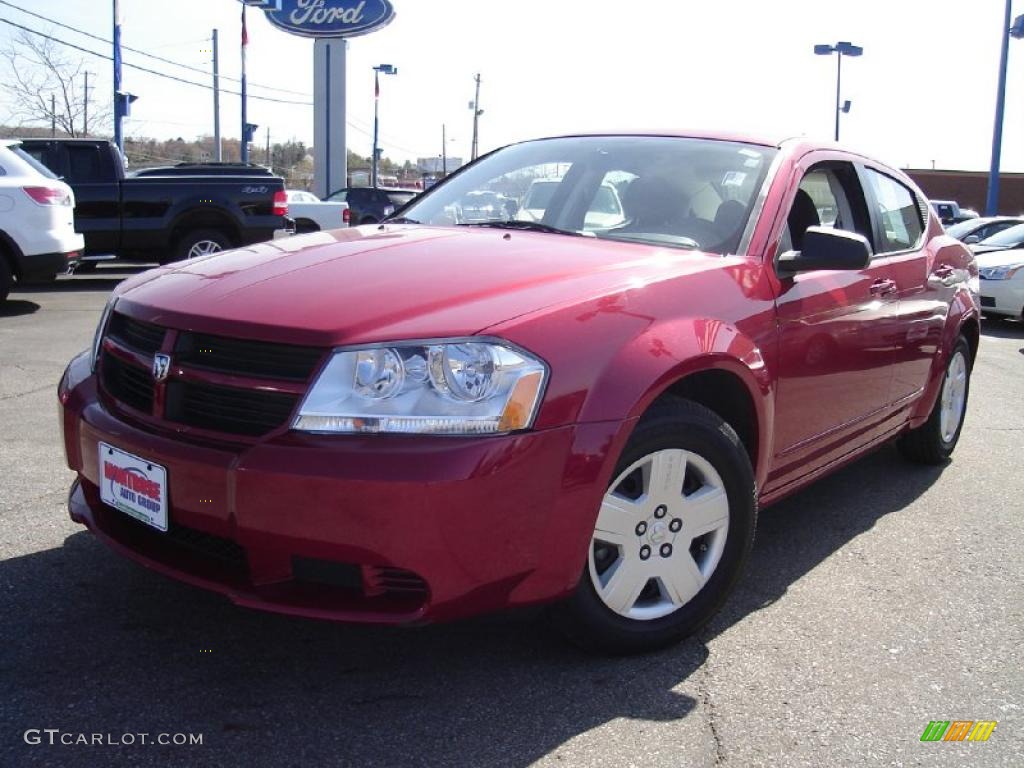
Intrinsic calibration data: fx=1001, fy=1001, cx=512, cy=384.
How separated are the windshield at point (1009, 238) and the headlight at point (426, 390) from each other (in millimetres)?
13540

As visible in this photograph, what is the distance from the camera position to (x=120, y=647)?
2.88 meters

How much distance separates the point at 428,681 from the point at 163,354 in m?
1.15

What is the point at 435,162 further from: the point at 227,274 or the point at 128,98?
the point at 227,274

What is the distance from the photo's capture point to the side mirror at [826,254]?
3371 mm

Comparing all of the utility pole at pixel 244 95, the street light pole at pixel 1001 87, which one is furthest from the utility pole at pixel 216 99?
the street light pole at pixel 1001 87

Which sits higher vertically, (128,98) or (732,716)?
(128,98)

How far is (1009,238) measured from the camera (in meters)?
14.3

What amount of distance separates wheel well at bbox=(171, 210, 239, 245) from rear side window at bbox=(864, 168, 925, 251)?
10.1 meters

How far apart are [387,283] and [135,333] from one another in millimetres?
774

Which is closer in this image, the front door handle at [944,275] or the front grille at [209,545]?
the front grille at [209,545]

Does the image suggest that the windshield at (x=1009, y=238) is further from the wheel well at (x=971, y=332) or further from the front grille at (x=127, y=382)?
the front grille at (x=127, y=382)

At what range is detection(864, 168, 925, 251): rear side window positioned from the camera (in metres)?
4.53

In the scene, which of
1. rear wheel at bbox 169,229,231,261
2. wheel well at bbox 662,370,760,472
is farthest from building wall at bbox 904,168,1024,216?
wheel well at bbox 662,370,760,472

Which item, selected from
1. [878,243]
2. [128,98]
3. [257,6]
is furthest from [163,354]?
[257,6]
